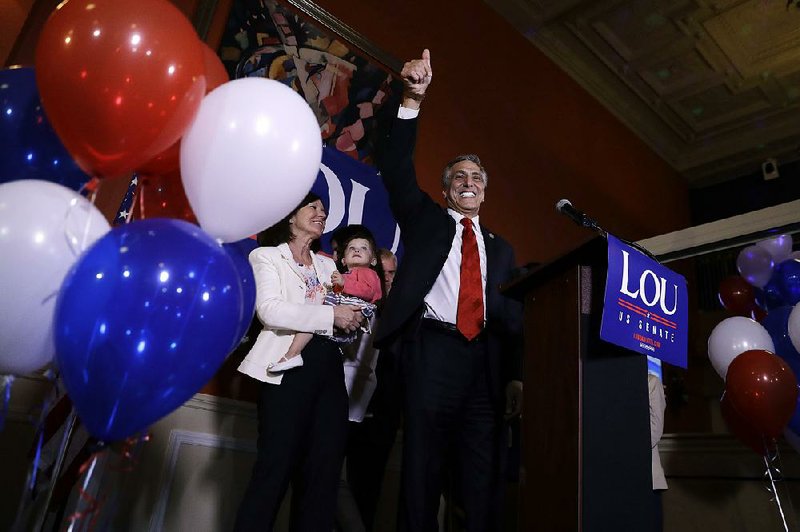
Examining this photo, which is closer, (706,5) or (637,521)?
(637,521)

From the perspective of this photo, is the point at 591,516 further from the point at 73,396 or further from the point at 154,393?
the point at 73,396

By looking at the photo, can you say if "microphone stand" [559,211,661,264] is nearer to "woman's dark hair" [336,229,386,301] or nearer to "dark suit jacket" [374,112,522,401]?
"dark suit jacket" [374,112,522,401]

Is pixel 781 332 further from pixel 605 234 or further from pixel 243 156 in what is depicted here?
pixel 243 156

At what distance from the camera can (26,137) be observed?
1.24 meters

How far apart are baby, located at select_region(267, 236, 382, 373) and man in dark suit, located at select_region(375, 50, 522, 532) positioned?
234 millimetres

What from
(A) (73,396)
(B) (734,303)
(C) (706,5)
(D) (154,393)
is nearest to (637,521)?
(D) (154,393)

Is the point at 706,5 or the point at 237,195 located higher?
the point at 706,5

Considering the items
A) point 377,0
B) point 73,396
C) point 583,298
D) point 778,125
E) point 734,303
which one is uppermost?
point 778,125

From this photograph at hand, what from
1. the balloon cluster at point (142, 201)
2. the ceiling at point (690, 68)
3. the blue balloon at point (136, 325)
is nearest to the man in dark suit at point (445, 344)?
the balloon cluster at point (142, 201)

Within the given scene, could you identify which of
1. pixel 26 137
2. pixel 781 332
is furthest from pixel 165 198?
pixel 781 332

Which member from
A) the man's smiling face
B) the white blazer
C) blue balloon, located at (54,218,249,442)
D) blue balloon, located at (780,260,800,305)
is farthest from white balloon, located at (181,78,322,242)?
blue balloon, located at (780,260,800,305)

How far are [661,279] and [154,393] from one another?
1.25 meters

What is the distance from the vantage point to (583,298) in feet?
4.60

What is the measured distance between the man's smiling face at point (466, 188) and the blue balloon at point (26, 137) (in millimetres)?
1305
